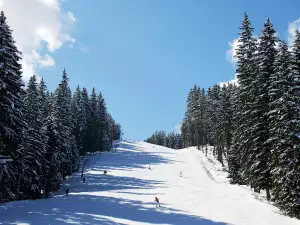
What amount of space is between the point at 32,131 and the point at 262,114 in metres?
25.5

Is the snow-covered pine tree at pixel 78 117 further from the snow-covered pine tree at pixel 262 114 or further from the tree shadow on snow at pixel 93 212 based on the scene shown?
the snow-covered pine tree at pixel 262 114

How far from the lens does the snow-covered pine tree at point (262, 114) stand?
32594mm

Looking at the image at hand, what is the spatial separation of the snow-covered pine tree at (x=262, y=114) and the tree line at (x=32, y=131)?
21.3m

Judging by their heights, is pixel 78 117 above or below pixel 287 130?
above

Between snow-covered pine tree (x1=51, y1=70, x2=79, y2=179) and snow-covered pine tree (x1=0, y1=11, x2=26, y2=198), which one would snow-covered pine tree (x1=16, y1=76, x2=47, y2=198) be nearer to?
snow-covered pine tree (x1=51, y1=70, x2=79, y2=179)

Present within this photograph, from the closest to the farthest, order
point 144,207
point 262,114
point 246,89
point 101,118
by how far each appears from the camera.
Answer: point 144,207 → point 262,114 → point 246,89 → point 101,118

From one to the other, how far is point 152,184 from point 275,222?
24536mm

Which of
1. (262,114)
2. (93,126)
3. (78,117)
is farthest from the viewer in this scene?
(93,126)

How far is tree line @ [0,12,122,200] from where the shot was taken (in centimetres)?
2658

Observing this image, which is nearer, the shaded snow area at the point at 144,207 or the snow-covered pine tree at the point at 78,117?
the shaded snow area at the point at 144,207

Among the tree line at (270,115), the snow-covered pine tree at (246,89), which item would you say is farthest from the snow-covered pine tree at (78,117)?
the snow-covered pine tree at (246,89)

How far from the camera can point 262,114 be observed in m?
33.4

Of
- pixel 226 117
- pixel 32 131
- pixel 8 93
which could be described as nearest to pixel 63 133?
pixel 32 131

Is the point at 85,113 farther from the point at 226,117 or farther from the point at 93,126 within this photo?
the point at 226,117
